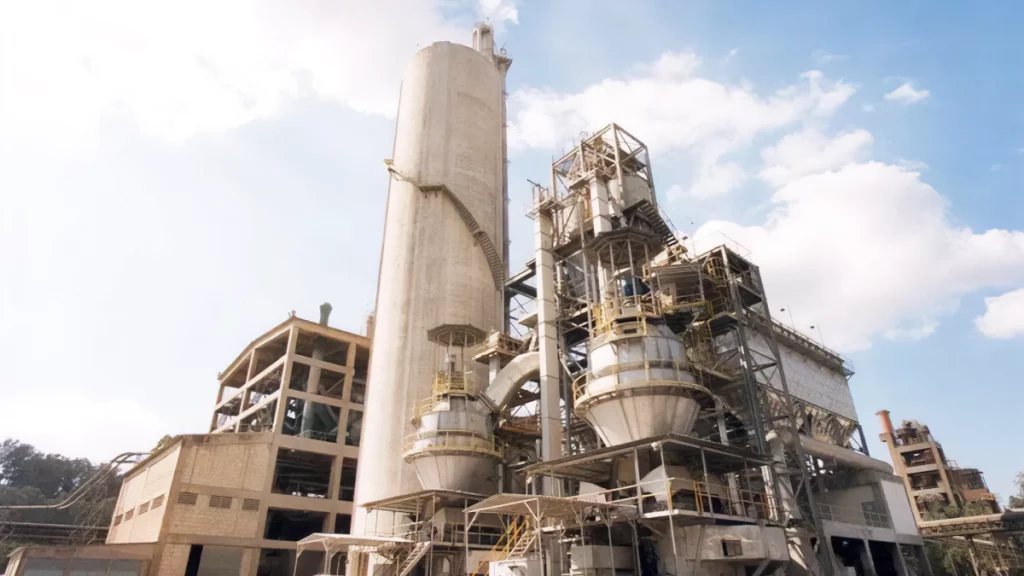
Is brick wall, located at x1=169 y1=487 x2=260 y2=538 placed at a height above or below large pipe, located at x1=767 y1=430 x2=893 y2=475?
below

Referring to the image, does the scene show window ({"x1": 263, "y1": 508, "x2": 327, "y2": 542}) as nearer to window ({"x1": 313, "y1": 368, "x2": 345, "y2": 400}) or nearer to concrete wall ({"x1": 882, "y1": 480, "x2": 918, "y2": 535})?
window ({"x1": 313, "y1": 368, "x2": 345, "y2": 400})

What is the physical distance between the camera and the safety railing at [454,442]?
1098 inches

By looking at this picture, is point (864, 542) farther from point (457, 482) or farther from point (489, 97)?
point (489, 97)

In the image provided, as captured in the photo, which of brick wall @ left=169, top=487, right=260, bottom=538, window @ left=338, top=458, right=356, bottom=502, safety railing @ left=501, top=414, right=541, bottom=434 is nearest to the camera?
safety railing @ left=501, top=414, right=541, bottom=434

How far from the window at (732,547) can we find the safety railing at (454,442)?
12.3 meters

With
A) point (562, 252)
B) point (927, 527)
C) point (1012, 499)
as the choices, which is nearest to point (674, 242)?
point (562, 252)

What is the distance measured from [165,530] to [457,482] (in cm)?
1814

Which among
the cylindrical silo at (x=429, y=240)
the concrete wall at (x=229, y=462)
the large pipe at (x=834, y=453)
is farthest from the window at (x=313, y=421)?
the large pipe at (x=834, y=453)

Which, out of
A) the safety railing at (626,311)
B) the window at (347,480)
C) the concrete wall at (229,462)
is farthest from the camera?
the window at (347,480)

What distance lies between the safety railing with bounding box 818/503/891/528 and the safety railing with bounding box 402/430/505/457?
16961mm

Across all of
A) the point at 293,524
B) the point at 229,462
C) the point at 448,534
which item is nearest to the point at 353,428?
the point at 293,524

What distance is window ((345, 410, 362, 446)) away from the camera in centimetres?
4552

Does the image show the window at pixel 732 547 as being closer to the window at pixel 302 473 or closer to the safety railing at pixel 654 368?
the safety railing at pixel 654 368

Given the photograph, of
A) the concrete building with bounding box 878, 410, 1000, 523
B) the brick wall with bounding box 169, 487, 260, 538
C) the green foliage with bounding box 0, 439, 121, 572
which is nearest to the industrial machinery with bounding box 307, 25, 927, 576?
the brick wall with bounding box 169, 487, 260, 538
